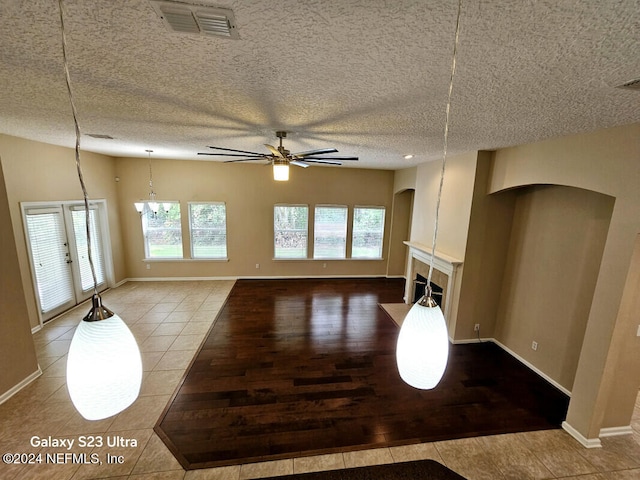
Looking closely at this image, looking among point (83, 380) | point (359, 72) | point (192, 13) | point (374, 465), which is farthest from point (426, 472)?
point (192, 13)

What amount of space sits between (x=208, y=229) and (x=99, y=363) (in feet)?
19.7

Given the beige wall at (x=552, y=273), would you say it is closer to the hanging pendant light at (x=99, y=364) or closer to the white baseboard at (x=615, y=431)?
the white baseboard at (x=615, y=431)

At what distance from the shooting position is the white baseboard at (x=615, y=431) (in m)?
2.57

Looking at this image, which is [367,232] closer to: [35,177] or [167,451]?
[167,451]

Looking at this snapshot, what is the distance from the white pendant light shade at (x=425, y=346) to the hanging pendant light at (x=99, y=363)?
3.57 feet

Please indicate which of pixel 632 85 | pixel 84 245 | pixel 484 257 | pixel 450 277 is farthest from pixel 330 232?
pixel 632 85

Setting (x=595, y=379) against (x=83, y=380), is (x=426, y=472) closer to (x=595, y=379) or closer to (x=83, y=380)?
(x=595, y=379)

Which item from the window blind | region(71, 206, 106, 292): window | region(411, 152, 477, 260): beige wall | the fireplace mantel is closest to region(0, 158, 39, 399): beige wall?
the window blind

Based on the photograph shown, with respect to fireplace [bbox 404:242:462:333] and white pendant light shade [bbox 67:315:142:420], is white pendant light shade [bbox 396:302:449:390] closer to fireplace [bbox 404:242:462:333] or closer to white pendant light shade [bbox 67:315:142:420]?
white pendant light shade [bbox 67:315:142:420]

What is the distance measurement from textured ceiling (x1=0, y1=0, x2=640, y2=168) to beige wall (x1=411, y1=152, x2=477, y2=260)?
128cm

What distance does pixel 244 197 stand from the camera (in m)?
6.43

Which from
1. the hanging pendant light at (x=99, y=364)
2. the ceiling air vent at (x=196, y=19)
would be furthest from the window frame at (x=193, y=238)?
the hanging pendant light at (x=99, y=364)

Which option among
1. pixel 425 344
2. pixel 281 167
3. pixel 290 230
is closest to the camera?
pixel 425 344

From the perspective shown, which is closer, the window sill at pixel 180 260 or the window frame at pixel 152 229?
the window frame at pixel 152 229
